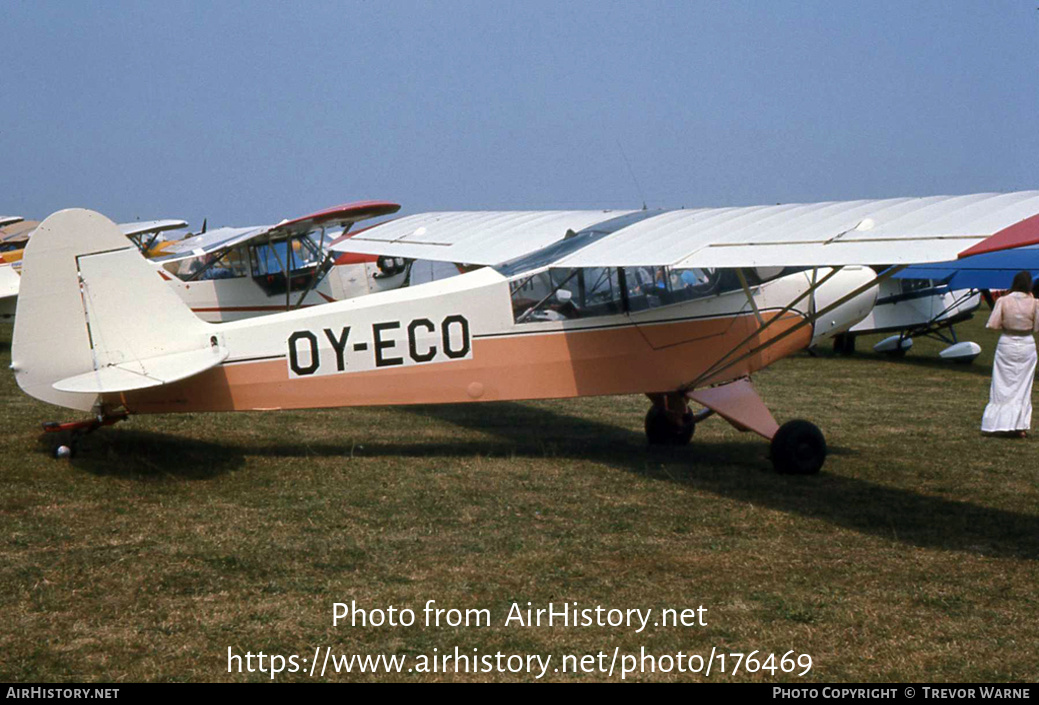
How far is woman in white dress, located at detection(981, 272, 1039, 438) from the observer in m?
8.00

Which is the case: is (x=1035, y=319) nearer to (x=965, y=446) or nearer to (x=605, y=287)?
(x=965, y=446)

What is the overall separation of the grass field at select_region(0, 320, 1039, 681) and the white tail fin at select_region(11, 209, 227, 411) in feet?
2.15

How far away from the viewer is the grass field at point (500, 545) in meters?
3.86

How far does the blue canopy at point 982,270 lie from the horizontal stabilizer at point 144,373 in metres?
9.42

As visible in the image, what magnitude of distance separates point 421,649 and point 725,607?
1.34 m

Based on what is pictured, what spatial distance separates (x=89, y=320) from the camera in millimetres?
6066

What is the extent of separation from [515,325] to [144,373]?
7.84 ft

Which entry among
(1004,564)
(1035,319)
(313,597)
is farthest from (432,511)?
(1035,319)

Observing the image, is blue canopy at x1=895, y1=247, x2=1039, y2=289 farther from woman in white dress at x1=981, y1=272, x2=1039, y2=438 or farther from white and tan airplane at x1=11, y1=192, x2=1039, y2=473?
white and tan airplane at x1=11, y1=192, x2=1039, y2=473

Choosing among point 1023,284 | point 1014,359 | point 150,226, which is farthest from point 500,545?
point 150,226

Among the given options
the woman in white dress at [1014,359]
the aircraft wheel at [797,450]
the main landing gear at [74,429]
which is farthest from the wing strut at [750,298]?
the main landing gear at [74,429]
